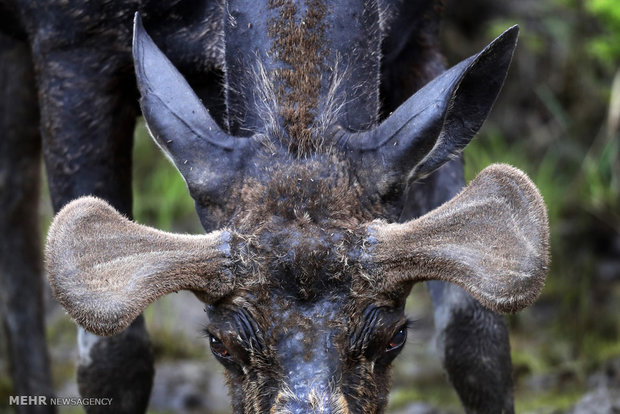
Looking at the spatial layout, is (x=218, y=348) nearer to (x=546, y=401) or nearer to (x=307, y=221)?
(x=307, y=221)

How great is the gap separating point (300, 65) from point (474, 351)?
1888 mm

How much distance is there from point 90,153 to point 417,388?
11.5ft

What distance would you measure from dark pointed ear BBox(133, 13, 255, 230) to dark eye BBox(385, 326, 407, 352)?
0.88m

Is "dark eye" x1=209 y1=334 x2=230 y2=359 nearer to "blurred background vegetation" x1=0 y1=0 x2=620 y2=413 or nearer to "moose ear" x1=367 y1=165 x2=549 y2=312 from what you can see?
"moose ear" x1=367 y1=165 x2=549 y2=312

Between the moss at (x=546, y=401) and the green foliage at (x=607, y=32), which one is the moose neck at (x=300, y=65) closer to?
the moss at (x=546, y=401)

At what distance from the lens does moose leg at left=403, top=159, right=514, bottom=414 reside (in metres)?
5.82

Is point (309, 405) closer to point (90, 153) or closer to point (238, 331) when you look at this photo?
point (238, 331)

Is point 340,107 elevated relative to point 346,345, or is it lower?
elevated

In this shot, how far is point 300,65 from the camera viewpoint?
4.86 meters

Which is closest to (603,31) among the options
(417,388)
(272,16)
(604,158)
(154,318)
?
(604,158)

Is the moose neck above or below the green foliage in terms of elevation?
above

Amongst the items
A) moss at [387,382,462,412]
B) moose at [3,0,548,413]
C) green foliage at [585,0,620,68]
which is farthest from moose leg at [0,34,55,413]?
green foliage at [585,0,620,68]

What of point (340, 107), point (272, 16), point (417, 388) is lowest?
point (417, 388)

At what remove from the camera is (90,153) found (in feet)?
18.6
